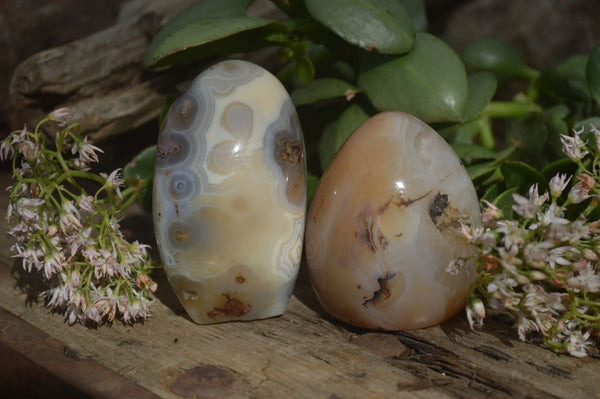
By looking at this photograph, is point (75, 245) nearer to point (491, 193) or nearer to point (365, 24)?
point (365, 24)

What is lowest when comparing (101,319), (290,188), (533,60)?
(533,60)

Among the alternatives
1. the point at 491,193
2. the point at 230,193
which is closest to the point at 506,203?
the point at 491,193

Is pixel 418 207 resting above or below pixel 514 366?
above

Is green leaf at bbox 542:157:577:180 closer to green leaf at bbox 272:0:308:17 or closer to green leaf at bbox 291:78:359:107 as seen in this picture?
green leaf at bbox 291:78:359:107

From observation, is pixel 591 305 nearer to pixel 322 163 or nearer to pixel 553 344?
pixel 553 344

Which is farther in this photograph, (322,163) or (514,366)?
(322,163)

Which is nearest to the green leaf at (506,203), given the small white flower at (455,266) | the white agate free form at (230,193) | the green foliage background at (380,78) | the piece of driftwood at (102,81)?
the green foliage background at (380,78)

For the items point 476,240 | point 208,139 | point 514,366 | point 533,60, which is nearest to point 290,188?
point 208,139
